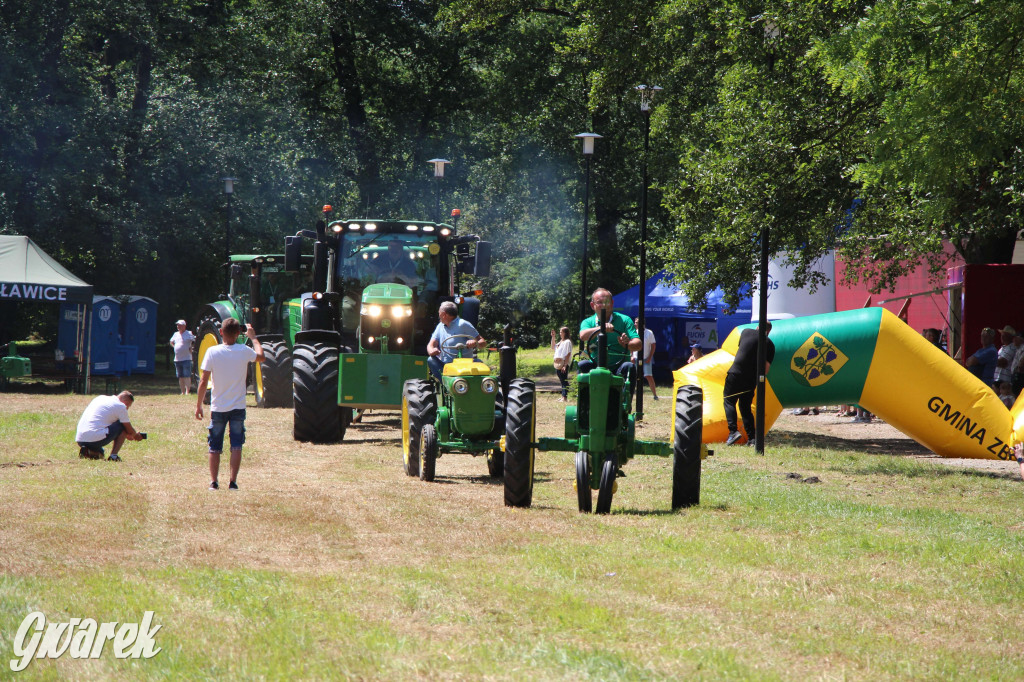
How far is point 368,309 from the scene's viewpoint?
14562 millimetres

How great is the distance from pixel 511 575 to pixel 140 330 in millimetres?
27544

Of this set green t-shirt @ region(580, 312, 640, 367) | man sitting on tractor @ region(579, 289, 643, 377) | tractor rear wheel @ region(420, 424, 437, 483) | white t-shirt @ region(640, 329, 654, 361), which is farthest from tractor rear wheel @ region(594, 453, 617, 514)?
white t-shirt @ region(640, 329, 654, 361)

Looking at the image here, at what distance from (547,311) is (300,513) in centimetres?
3558

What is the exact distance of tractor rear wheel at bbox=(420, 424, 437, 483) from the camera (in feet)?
35.9

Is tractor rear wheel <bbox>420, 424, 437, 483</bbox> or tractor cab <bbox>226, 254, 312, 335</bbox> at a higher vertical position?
tractor cab <bbox>226, 254, 312, 335</bbox>

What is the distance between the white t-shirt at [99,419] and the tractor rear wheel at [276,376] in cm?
721

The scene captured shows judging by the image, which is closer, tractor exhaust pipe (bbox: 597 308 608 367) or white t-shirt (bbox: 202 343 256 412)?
tractor exhaust pipe (bbox: 597 308 608 367)

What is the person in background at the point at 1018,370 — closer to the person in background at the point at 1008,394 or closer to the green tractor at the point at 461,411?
the person in background at the point at 1008,394

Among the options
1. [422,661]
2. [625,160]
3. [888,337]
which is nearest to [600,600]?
[422,661]

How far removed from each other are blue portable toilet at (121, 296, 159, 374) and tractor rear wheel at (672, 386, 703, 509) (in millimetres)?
25194

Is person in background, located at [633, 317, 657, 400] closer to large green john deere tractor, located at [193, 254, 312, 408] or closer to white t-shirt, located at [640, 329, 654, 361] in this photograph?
white t-shirt, located at [640, 329, 654, 361]

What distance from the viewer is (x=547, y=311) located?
44.1 metres

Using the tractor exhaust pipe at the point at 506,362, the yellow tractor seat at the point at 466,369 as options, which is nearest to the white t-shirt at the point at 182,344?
the yellow tractor seat at the point at 466,369

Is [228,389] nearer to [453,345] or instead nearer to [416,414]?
[416,414]
